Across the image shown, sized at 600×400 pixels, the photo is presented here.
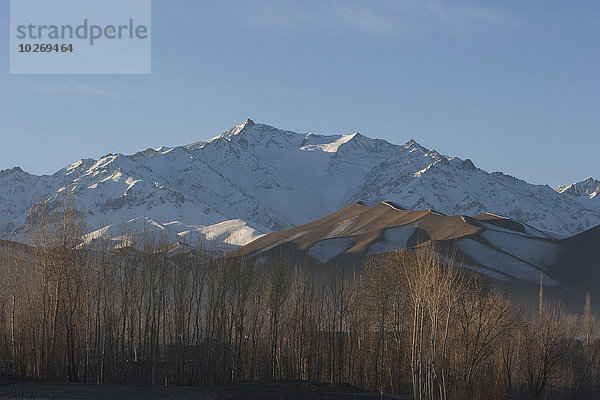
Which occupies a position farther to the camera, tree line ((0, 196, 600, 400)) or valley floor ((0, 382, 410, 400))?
tree line ((0, 196, 600, 400))

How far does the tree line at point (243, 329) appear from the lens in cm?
3994

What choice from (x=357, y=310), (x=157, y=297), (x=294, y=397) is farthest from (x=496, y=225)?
(x=294, y=397)

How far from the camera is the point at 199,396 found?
3288cm

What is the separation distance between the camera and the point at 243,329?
165 ft

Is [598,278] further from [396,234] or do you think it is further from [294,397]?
[294,397]

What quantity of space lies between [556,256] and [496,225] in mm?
18884

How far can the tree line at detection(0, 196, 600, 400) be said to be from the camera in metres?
39.9

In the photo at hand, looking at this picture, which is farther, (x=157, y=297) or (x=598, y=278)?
(x=598, y=278)

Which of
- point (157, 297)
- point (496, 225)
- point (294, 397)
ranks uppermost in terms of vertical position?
point (496, 225)

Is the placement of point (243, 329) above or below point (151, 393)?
above

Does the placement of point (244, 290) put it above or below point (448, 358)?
above

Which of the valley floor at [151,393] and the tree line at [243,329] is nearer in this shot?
the valley floor at [151,393]

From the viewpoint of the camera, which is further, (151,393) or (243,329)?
(243,329)

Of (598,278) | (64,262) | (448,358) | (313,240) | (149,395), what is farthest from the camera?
(313,240)
